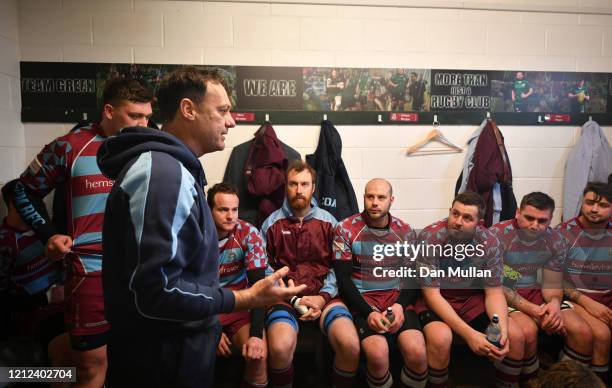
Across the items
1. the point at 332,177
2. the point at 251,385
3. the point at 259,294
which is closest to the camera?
the point at 259,294

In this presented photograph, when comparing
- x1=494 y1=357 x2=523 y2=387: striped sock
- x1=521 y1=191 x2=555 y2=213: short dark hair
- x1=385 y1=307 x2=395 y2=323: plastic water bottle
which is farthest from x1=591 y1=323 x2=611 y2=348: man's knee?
x1=385 y1=307 x2=395 y2=323: plastic water bottle

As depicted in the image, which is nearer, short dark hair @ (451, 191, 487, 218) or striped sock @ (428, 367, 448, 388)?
striped sock @ (428, 367, 448, 388)

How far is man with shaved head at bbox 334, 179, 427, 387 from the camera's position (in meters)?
1.93

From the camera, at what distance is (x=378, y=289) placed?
2270 mm

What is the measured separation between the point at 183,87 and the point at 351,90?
1940 millimetres

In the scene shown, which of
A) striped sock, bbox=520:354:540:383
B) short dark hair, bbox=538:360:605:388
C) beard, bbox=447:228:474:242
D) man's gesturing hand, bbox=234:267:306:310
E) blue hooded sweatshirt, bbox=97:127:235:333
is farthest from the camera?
beard, bbox=447:228:474:242

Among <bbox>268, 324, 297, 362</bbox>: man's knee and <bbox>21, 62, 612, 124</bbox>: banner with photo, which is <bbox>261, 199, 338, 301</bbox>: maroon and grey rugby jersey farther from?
<bbox>21, 62, 612, 124</bbox>: banner with photo

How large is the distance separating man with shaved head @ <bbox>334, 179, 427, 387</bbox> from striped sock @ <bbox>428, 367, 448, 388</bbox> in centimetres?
5

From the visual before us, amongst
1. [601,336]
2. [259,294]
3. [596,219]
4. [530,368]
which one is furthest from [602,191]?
[259,294]

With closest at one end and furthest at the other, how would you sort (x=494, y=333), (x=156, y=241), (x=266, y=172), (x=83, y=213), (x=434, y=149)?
(x=156, y=241), (x=83, y=213), (x=494, y=333), (x=266, y=172), (x=434, y=149)

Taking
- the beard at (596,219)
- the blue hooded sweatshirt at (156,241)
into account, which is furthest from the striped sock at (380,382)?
the beard at (596,219)

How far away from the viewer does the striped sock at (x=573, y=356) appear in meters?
2.04

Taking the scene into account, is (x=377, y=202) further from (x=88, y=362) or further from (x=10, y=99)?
(x=10, y=99)

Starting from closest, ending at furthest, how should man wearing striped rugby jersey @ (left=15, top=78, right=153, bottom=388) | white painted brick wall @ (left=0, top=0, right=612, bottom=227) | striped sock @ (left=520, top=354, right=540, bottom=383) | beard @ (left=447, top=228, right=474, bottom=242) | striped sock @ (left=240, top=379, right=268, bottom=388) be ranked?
man wearing striped rugby jersey @ (left=15, top=78, right=153, bottom=388), striped sock @ (left=240, top=379, right=268, bottom=388), striped sock @ (left=520, top=354, right=540, bottom=383), beard @ (left=447, top=228, right=474, bottom=242), white painted brick wall @ (left=0, top=0, right=612, bottom=227)
